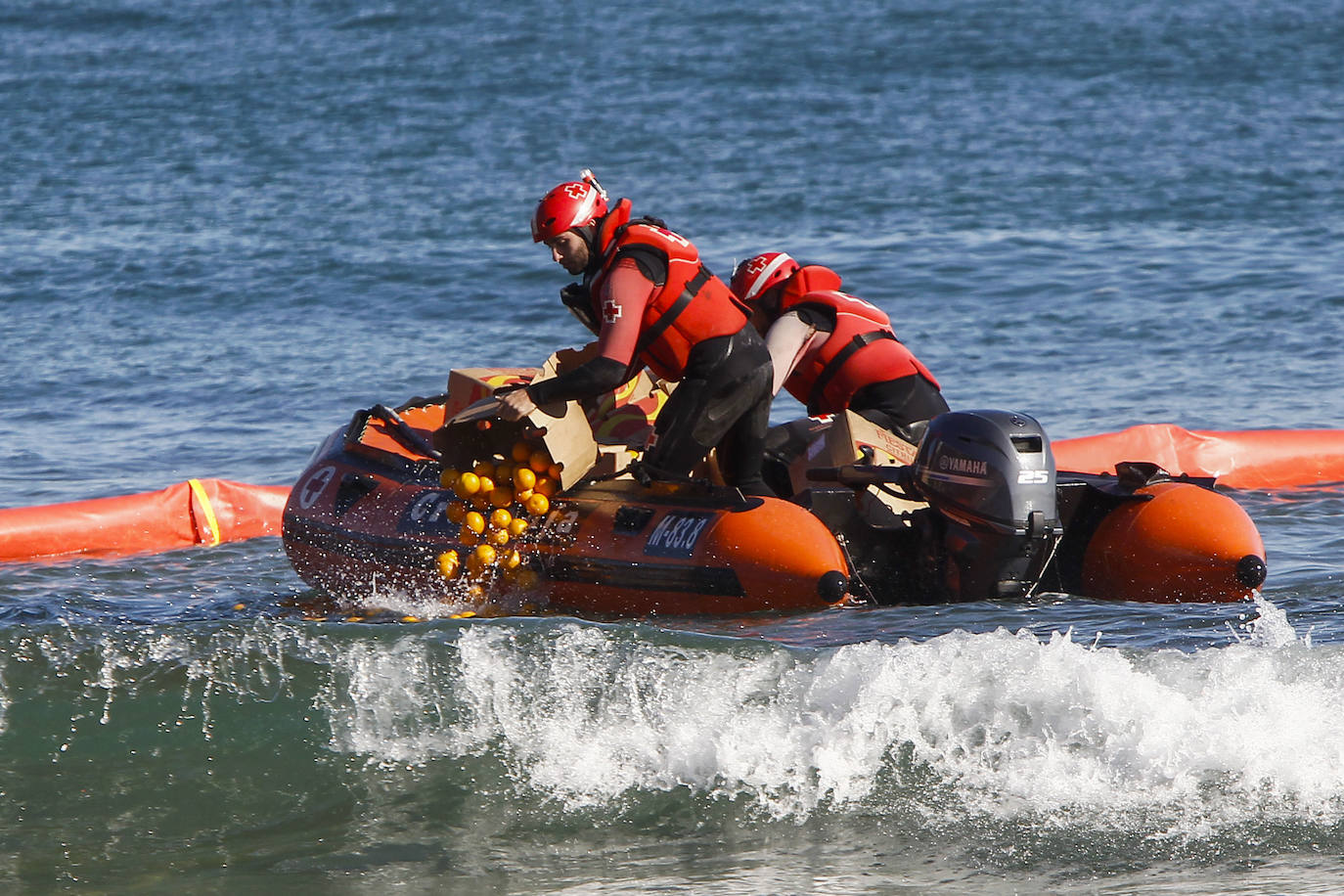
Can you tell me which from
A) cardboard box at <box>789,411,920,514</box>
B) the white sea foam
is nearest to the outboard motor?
cardboard box at <box>789,411,920,514</box>

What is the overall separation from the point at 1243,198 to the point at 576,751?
584 inches

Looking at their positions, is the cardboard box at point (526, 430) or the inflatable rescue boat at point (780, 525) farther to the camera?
the cardboard box at point (526, 430)

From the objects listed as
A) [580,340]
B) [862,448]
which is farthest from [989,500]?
[580,340]

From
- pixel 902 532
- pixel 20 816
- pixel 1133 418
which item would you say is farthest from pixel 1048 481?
pixel 1133 418

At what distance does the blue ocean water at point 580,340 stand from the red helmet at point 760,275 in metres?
1.53

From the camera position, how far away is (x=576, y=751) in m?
4.75

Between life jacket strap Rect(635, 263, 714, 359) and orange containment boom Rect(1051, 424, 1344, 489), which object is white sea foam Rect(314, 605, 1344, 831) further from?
orange containment boom Rect(1051, 424, 1344, 489)

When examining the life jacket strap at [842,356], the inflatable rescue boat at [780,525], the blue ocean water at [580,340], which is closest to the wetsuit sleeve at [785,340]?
the life jacket strap at [842,356]

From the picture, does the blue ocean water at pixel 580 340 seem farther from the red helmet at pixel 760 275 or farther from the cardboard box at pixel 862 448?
the red helmet at pixel 760 275

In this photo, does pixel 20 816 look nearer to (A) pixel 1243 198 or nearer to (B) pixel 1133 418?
(B) pixel 1133 418

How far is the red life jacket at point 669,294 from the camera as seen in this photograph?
5.89 m

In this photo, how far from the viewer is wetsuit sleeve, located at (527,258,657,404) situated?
5801 mm

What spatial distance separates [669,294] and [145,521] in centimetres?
314

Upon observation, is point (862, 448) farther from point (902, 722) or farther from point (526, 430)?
point (902, 722)
